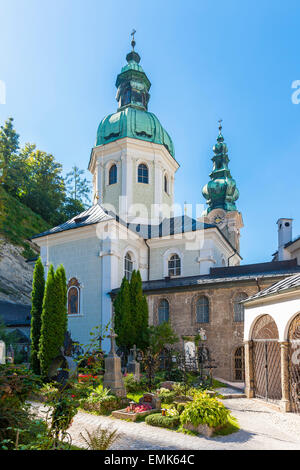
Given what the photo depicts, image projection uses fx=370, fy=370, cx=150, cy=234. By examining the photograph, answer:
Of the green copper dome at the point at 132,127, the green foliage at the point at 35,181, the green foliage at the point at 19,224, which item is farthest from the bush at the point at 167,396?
the green foliage at the point at 35,181

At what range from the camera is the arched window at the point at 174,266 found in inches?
948

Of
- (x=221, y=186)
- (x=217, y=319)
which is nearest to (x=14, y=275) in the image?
(x=217, y=319)

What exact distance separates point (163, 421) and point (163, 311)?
1070cm

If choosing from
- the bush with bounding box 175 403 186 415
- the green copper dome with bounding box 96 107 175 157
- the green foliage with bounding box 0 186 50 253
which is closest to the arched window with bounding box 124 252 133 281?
the green copper dome with bounding box 96 107 175 157

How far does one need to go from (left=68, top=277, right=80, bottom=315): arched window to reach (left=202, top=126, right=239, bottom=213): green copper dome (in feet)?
79.4

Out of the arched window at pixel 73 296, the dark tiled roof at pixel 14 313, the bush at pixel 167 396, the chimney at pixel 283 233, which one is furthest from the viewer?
the dark tiled roof at pixel 14 313

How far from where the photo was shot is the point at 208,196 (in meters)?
44.0

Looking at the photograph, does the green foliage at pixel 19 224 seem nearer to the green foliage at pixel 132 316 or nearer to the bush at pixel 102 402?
the green foliage at pixel 132 316

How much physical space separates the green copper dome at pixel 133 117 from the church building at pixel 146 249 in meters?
0.08

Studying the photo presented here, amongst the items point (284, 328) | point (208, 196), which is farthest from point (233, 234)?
point (284, 328)

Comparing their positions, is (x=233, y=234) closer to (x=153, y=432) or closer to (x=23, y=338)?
(x=23, y=338)

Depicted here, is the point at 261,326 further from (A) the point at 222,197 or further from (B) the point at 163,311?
(A) the point at 222,197

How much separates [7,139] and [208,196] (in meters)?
24.9

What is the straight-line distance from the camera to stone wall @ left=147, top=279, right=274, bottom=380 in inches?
673
